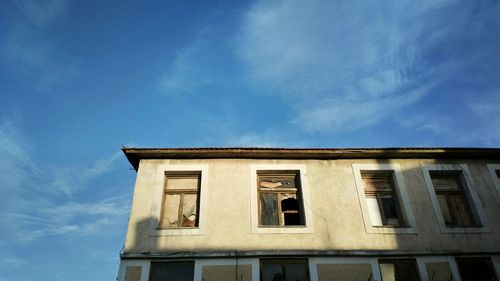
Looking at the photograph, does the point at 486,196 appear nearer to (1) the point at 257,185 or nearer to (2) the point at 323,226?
(2) the point at 323,226

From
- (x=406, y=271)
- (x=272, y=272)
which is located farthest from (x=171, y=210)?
(x=406, y=271)

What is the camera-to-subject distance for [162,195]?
11508 millimetres

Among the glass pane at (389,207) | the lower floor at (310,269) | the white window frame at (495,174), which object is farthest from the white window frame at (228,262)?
the white window frame at (495,174)

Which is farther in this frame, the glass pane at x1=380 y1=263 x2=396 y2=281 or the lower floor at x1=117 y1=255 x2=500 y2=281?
the glass pane at x1=380 y1=263 x2=396 y2=281

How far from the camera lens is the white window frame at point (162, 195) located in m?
10.7

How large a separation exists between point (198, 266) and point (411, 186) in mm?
7278

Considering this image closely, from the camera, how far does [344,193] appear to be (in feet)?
38.4

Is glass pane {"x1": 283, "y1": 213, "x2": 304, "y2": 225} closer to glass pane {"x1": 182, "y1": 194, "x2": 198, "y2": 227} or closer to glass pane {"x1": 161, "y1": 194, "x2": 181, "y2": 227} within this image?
glass pane {"x1": 182, "y1": 194, "x2": 198, "y2": 227}

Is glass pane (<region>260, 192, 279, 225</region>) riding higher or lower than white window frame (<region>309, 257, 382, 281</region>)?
higher

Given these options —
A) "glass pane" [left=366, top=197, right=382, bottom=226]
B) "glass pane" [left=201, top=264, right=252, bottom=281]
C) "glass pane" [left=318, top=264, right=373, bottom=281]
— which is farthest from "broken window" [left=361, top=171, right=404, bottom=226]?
"glass pane" [left=201, top=264, right=252, bottom=281]

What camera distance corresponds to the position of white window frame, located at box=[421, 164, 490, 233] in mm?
11148

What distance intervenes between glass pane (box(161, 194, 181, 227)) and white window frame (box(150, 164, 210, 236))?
263 millimetres

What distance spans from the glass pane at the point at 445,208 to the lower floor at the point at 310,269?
126cm

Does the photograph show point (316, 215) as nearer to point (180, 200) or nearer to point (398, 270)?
point (398, 270)
